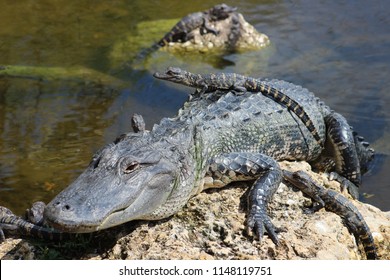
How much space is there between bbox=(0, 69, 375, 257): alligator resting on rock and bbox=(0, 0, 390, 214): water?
3.33 feet

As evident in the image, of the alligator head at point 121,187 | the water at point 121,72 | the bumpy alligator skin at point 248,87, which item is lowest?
the water at point 121,72

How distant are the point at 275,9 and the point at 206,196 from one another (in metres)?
8.48

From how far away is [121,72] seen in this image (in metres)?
10.4

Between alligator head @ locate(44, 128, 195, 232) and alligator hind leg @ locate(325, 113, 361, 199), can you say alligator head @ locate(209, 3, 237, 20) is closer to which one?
alligator hind leg @ locate(325, 113, 361, 199)

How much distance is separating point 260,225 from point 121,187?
104 cm

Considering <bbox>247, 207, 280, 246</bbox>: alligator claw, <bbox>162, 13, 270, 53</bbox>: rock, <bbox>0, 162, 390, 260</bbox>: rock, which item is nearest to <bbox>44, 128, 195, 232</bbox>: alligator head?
<bbox>0, 162, 390, 260</bbox>: rock

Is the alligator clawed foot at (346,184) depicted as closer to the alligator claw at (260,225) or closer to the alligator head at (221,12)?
the alligator claw at (260,225)

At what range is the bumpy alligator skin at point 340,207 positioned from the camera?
485cm

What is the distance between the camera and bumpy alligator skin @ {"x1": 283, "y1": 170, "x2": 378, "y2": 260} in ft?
15.9

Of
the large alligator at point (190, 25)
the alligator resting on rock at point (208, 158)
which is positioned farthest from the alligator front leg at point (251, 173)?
the large alligator at point (190, 25)

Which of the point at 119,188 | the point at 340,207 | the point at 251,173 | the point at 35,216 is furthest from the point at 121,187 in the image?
the point at 340,207

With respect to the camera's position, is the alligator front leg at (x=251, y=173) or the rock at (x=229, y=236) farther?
the alligator front leg at (x=251, y=173)

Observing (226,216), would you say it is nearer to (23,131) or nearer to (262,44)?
(23,131)

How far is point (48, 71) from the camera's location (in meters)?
10.4
